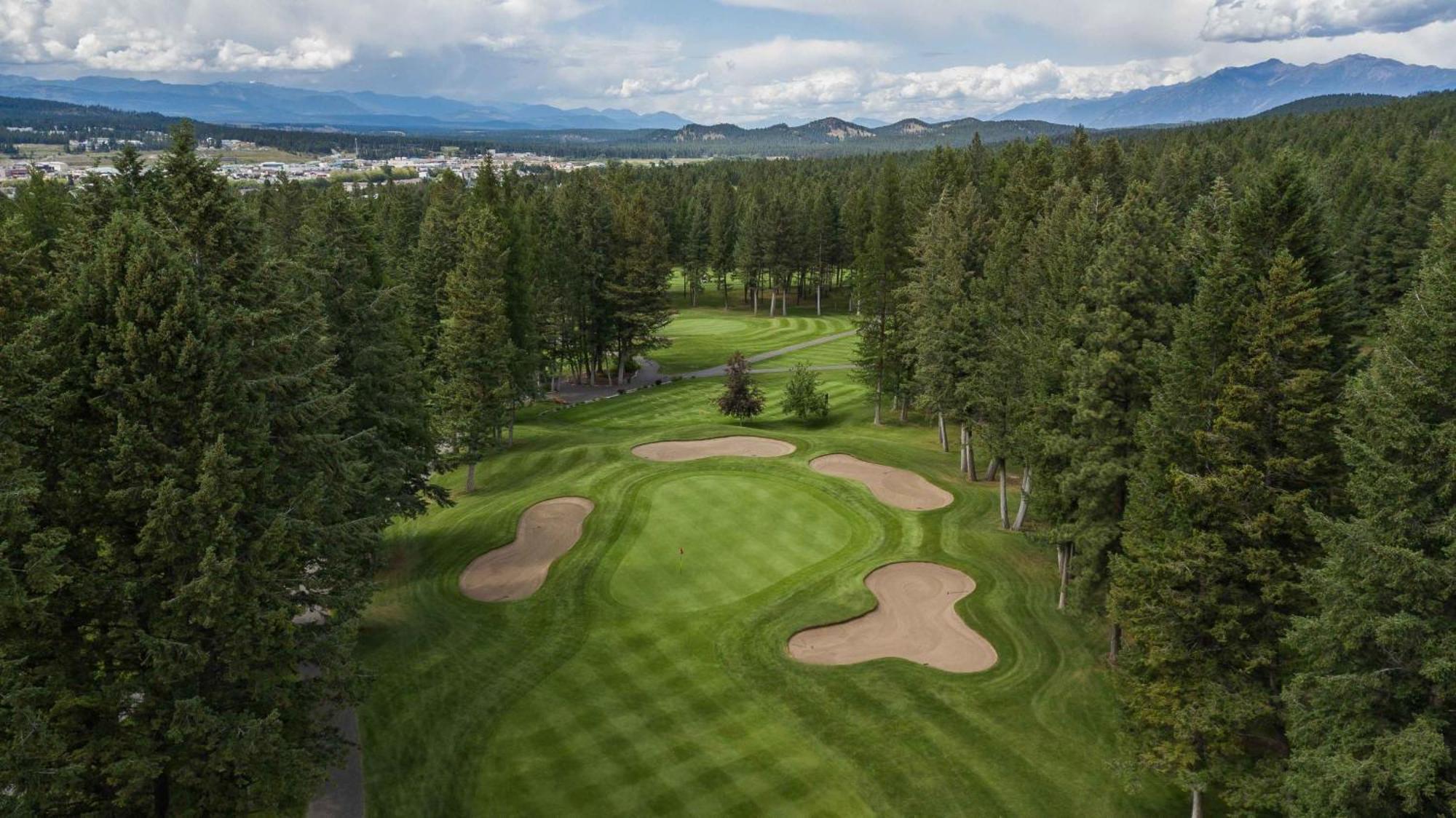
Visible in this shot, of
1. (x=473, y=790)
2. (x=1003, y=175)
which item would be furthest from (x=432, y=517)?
(x=1003, y=175)

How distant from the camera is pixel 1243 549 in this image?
1669cm

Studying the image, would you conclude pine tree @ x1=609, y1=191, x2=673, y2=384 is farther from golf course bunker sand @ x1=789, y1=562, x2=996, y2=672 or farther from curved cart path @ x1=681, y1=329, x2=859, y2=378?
golf course bunker sand @ x1=789, y1=562, x2=996, y2=672

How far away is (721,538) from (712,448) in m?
11.9

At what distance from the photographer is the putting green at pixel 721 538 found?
95.2ft

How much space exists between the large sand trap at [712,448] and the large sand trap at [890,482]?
2.83 m

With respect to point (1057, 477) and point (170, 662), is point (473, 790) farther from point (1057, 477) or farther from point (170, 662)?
point (1057, 477)

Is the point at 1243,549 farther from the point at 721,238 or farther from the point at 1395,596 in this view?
the point at 721,238

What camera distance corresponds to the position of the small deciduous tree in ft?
170

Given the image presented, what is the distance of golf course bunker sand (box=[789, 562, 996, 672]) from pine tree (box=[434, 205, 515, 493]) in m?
21.4

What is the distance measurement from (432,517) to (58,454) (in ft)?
79.4

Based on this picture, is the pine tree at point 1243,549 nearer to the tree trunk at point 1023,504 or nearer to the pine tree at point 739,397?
the tree trunk at point 1023,504

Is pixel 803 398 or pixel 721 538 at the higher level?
pixel 803 398

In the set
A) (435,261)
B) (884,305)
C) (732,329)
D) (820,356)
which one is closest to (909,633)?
(884,305)

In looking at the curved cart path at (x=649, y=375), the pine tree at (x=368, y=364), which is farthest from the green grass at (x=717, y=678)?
the curved cart path at (x=649, y=375)
